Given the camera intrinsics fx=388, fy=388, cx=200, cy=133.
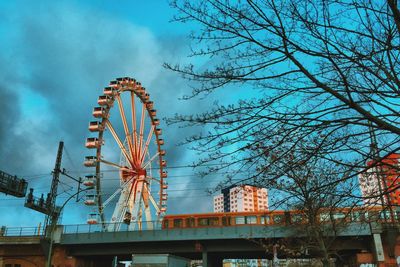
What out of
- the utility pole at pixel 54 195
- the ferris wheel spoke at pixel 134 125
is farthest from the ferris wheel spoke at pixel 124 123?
the utility pole at pixel 54 195

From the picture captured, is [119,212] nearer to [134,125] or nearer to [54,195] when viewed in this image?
[54,195]

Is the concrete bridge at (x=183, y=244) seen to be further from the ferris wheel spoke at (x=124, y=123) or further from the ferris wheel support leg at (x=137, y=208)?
the ferris wheel spoke at (x=124, y=123)

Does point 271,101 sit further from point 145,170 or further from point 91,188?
point 145,170

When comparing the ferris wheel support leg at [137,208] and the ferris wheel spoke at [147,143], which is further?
the ferris wheel spoke at [147,143]

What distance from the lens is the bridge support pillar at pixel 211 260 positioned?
1393 inches

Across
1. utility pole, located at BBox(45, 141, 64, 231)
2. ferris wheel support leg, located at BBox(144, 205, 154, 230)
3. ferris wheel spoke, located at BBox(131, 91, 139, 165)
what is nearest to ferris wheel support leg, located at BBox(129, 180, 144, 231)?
ferris wheel support leg, located at BBox(144, 205, 154, 230)

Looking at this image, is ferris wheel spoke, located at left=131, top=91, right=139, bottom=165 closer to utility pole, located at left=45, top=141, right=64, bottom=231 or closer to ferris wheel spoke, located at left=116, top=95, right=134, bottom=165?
ferris wheel spoke, located at left=116, top=95, right=134, bottom=165

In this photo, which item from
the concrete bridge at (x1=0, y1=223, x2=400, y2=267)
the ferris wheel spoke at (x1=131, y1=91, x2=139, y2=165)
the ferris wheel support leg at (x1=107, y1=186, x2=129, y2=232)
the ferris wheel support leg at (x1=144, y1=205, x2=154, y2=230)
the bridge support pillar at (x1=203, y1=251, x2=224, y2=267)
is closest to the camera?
the concrete bridge at (x1=0, y1=223, x2=400, y2=267)

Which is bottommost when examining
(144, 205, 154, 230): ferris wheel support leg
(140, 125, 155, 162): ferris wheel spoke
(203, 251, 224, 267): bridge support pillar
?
(203, 251, 224, 267): bridge support pillar

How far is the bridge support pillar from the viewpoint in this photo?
3538cm

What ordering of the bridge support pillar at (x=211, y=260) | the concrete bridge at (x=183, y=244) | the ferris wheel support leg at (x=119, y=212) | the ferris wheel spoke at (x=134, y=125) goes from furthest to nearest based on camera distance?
1. the ferris wheel spoke at (x=134, y=125)
2. the ferris wheel support leg at (x=119, y=212)
3. the bridge support pillar at (x=211, y=260)
4. the concrete bridge at (x=183, y=244)

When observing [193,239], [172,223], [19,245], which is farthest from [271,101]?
[19,245]

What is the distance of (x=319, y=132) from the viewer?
6395 mm

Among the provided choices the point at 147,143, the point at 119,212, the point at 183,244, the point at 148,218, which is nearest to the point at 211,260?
the point at 183,244
